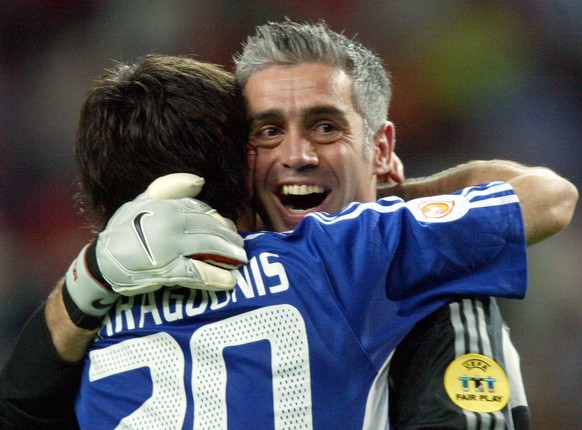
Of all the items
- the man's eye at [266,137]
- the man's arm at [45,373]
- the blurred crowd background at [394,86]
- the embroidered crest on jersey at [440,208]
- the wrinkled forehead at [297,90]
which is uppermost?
the blurred crowd background at [394,86]

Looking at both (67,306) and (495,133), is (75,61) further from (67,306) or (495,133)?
(67,306)

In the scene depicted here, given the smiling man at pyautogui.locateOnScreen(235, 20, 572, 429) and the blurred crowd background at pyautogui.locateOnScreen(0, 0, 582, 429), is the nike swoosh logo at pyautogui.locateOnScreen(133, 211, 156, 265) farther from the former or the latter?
the blurred crowd background at pyautogui.locateOnScreen(0, 0, 582, 429)

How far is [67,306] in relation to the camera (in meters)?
1.75

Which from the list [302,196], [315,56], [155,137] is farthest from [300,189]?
[155,137]

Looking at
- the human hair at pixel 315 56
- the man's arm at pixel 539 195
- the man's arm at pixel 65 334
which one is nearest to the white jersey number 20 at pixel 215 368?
the man's arm at pixel 65 334

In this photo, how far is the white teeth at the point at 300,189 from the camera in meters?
2.15

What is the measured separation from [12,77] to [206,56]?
0.94 metres

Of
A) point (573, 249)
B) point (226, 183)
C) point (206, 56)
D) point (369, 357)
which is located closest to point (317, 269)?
point (369, 357)

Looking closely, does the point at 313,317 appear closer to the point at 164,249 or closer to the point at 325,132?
the point at 164,249

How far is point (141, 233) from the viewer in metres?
1.56

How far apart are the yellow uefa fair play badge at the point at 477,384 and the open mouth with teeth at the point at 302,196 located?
65 centimetres

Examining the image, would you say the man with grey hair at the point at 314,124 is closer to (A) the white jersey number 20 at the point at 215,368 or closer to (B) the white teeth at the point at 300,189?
(B) the white teeth at the point at 300,189

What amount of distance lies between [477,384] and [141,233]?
0.67 meters

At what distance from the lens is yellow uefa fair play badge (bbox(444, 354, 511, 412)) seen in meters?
1.64
